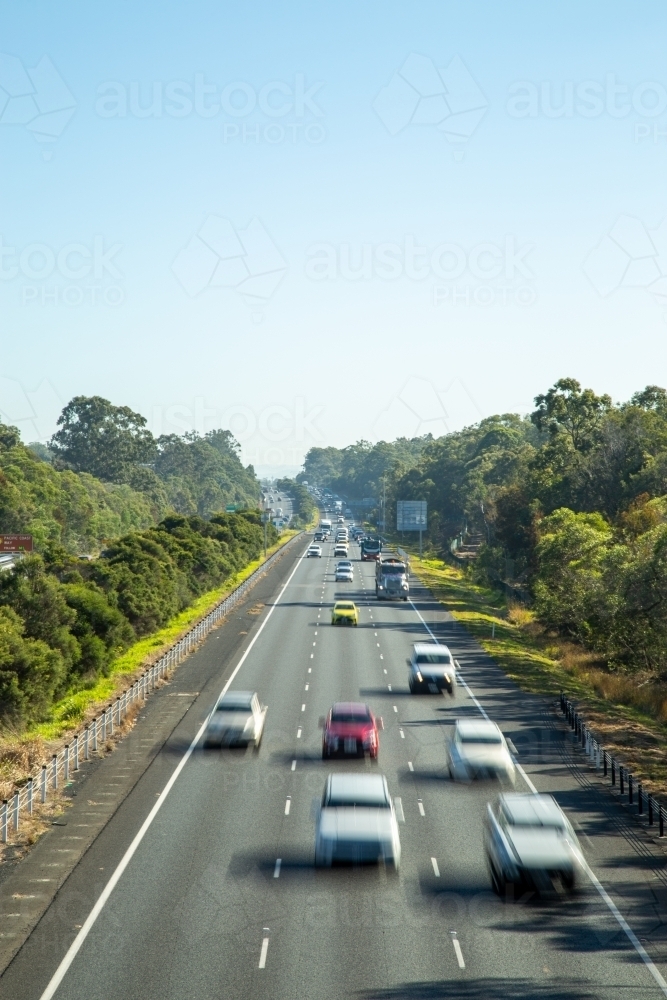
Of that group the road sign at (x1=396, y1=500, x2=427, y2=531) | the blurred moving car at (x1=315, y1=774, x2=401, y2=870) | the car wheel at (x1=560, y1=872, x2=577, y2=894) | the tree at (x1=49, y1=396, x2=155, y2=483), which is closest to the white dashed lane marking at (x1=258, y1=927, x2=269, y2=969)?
the blurred moving car at (x1=315, y1=774, x2=401, y2=870)

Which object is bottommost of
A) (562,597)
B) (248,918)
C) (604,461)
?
(248,918)

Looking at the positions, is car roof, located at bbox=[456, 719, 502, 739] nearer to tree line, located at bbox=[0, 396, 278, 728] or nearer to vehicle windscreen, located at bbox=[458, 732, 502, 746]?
vehicle windscreen, located at bbox=[458, 732, 502, 746]

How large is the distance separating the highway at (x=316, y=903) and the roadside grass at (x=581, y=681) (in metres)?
3.17

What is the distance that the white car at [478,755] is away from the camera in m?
30.1

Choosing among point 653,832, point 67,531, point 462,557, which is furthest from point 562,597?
point 67,531

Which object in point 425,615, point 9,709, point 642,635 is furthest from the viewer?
point 425,615

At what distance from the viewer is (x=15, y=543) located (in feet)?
308

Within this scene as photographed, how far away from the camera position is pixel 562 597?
63094 millimetres

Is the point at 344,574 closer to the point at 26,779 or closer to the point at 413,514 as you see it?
the point at 413,514

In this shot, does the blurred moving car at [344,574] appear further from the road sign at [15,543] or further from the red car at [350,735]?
the red car at [350,735]

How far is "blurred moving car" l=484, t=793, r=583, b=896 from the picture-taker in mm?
20844

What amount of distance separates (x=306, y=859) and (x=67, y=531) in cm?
11353

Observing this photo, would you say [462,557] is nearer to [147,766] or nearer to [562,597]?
[562,597]

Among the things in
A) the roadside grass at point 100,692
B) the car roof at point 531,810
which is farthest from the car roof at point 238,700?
the car roof at point 531,810
